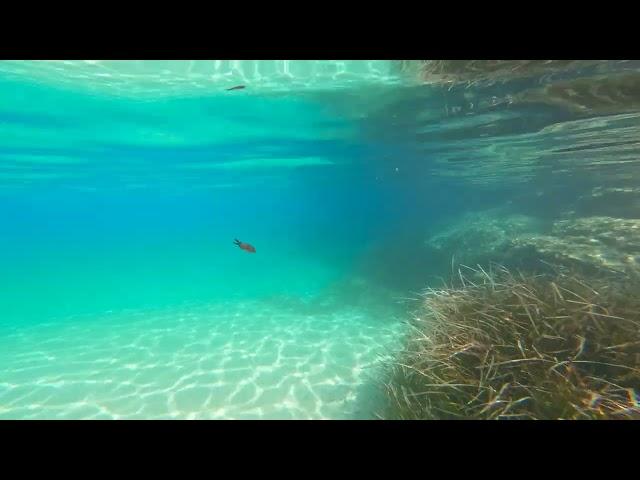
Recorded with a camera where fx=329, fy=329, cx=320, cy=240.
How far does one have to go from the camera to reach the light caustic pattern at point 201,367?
23.2 feet

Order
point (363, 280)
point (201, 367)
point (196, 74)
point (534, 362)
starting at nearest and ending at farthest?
1. point (534, 362)
2. point (201, 367)
3. point (196, 74)
4. point (363, 280)

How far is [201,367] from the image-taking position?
30.1ft

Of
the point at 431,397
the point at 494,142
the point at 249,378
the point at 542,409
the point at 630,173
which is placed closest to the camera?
the point at 542,409

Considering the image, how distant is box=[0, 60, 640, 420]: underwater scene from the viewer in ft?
15.8

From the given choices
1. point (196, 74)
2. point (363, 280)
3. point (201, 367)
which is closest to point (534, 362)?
point (201, 367)

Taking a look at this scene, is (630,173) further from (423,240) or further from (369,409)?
(369,409)

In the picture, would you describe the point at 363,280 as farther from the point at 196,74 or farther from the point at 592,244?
the point at 196,74

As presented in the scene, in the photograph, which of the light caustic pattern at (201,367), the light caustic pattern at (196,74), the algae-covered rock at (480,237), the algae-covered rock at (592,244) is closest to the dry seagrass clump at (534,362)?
the light caustic pattern at (201,367)

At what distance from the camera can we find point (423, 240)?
1919 cm

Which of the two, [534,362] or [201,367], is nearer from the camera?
[534,362]

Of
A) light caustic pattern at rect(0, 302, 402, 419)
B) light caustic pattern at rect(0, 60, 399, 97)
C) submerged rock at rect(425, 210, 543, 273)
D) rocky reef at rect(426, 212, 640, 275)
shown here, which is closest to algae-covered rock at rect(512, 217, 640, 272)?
rocky reef at rect(426, 212, 640, 275)

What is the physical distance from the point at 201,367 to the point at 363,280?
1109 centimetres
